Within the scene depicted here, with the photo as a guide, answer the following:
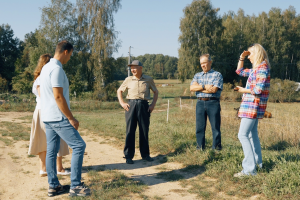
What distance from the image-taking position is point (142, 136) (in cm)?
558

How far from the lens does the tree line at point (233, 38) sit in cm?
3559

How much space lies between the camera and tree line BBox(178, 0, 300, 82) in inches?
1401

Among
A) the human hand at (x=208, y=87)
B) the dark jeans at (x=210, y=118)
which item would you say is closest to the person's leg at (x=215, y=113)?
the dark jeans at (x=210, y=118)

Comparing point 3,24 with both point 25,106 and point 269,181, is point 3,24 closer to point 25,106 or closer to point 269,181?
point 25,106

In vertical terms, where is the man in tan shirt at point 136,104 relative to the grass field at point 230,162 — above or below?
above

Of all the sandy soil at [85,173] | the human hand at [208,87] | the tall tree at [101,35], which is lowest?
the sandy soil at [85,173]

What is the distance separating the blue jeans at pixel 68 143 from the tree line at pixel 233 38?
107 ft

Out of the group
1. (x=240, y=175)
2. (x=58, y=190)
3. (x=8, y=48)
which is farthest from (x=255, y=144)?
(x=8, y=48)

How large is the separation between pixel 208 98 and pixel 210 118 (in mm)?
422

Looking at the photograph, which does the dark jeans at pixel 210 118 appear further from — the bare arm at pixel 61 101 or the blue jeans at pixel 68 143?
the bare arm at pixel 61 101

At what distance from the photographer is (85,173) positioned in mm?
4711

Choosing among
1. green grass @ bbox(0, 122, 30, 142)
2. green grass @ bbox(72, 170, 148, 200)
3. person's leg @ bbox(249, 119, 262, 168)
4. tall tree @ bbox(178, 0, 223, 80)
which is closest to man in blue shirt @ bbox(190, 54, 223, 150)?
person's leg @ bbox(249, 119, 262, 168)

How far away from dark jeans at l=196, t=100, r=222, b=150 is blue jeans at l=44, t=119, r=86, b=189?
8.95 ft

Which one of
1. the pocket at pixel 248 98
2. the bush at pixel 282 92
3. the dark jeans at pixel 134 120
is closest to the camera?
the pocket at pixel 248 98
